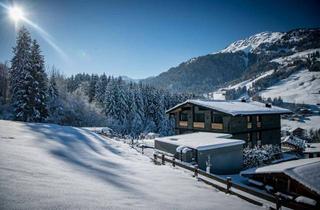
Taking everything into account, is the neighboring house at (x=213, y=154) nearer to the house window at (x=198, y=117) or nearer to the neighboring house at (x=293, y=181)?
the neighboring house at (x=293, y=181)

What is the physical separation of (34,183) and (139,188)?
356 cm

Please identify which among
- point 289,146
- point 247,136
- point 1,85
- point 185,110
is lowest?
point 289,146

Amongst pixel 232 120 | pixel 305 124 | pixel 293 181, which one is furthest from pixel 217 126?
pixel 305 124

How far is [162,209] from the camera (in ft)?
21.6

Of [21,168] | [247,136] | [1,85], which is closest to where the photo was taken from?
[21,168]

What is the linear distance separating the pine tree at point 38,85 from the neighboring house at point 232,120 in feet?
73.9

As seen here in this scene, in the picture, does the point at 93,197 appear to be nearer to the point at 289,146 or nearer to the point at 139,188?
the point at 139,188

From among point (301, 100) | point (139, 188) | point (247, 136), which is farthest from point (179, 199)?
point (301, 100)

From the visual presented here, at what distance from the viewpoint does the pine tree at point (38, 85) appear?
38406 millimetres

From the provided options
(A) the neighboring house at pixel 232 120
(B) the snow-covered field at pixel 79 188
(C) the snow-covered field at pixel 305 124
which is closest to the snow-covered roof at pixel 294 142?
(A) the neighboring house at pixel 232 120

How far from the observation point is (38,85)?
39.0m

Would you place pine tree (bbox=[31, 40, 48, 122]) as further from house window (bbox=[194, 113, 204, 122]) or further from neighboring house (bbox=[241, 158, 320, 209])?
neighboring house (bbox=[241, 158, 320, 209])

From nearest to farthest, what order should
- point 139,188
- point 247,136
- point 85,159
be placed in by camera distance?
point 139,188, point 85,159, point 247,136

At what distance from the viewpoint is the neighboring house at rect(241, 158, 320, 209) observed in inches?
524
